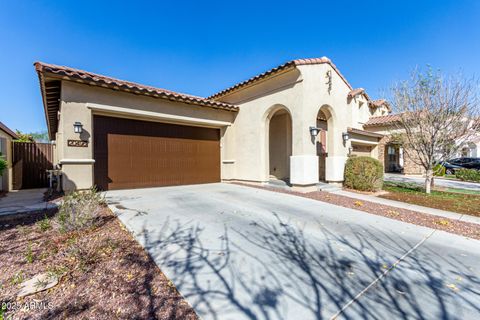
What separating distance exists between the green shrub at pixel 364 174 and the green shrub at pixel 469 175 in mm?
10811

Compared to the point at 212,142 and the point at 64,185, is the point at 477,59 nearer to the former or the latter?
the point at 212,142

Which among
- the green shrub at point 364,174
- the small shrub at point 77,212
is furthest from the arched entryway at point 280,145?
the small shrub at point 77,212

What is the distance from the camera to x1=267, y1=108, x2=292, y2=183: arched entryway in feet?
37.3

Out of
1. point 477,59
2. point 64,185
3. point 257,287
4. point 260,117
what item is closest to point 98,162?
point 64,185

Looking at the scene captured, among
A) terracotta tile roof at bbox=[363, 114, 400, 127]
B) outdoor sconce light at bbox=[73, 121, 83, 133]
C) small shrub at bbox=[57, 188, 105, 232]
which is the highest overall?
terracotta tile roof at bbox=[363, 114, 400, 127]

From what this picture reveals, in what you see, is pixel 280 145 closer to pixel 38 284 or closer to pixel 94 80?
pixel 94 80

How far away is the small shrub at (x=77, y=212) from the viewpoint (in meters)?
3.77

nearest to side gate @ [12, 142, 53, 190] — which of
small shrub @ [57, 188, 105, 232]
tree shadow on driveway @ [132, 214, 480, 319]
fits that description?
small shrub @ [57, 188, 105, 232]

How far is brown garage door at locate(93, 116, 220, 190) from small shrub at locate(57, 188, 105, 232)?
4.00 m

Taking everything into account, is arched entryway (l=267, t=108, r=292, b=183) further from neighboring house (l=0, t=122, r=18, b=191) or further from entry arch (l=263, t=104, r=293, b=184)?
neighboring house (l=0, t=122, r=18, b=191)

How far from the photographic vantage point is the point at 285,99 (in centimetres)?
883

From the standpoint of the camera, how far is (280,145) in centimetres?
1188

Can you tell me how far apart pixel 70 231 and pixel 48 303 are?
2032mm

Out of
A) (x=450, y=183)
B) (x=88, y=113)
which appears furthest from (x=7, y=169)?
(x=450, y=183)
